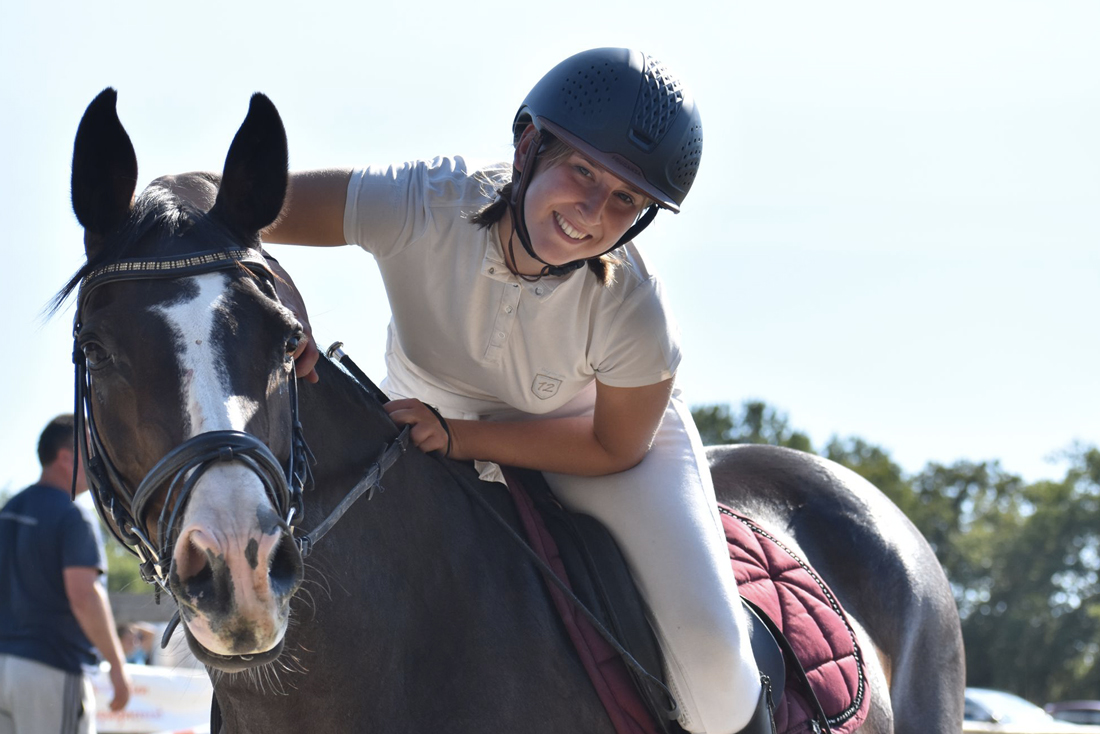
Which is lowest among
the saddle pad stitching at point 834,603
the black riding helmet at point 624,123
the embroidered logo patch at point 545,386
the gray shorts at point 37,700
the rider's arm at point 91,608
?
the gray shorts at point 37,700

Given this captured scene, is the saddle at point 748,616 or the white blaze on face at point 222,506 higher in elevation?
the white blaze on face at point 222,506

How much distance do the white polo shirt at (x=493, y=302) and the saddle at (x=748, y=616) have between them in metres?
0.36

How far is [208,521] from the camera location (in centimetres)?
193

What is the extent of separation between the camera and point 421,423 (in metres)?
2.86

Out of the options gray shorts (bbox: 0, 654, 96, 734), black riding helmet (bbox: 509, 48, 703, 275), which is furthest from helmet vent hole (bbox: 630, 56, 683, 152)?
gray shorts (bbox: 0, 654, 96, 734)

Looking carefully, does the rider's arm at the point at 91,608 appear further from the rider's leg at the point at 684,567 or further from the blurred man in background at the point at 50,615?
the rider's leg at the point at 684,567

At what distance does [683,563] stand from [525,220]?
1.06 metres

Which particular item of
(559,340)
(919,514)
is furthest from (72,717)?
(919,514)

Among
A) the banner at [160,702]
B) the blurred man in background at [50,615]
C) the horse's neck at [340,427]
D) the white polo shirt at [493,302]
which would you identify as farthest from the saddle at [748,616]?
the banner at [160,702]

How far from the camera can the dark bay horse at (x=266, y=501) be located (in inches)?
78.7

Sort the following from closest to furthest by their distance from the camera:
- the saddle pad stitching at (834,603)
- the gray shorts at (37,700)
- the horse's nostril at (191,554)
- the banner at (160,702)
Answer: the horse's nostril at (191,554) → the saddle pad stitching at (834,603) → the gray shorts at (37,700) → the banner at (160,702)

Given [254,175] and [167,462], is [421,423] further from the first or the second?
[167,462]

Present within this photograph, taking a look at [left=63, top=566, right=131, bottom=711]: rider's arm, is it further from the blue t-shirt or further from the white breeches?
the white breeches

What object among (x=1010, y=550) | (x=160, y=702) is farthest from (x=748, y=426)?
(x=160, y=702)
